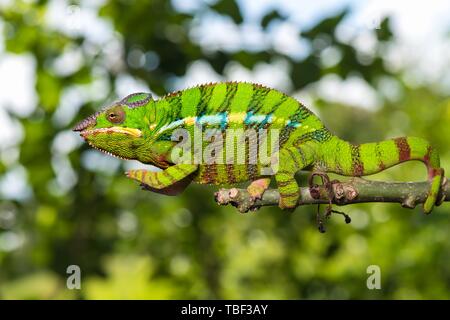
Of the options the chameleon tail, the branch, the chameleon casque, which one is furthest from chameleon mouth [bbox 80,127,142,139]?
the chameleon tail

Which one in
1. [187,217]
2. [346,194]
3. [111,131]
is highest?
[187,217]

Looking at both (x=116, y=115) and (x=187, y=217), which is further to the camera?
(x=187, y=217)

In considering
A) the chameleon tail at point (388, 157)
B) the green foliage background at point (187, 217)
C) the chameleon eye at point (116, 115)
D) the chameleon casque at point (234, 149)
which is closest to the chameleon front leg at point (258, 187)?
the chameleon casque at point (234, 149)

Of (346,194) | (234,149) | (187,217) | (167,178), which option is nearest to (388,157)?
(346,194)

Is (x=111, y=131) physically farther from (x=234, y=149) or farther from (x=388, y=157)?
(x=388, y=157)

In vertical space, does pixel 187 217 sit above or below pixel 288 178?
above
